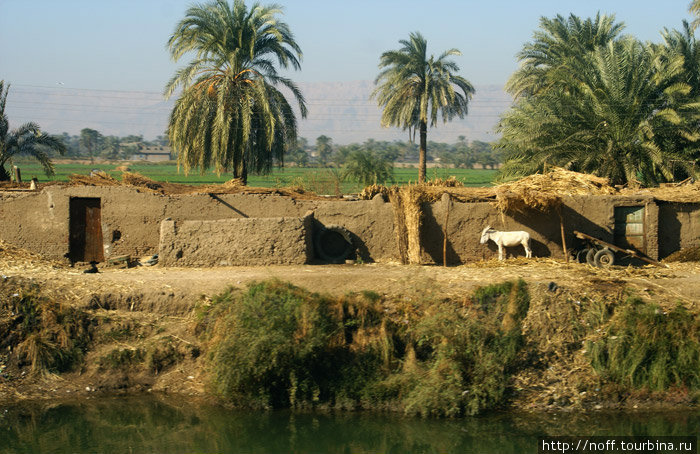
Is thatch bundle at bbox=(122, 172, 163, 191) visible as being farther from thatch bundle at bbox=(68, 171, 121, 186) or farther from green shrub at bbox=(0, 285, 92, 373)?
green shrub at bbox=(0, 285, 92, 373)

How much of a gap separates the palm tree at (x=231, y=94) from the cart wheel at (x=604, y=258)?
347 inches

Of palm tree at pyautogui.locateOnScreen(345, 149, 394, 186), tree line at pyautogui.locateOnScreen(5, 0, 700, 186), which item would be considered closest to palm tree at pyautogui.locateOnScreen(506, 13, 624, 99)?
tree line at pyautogui.locateOnScreen(5, 0, 700, 186)

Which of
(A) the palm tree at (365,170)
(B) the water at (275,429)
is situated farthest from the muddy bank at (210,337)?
(A) the palm tree at (365,170)

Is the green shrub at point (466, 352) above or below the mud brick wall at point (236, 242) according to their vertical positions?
below

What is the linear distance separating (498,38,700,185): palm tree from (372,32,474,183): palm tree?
335 inches

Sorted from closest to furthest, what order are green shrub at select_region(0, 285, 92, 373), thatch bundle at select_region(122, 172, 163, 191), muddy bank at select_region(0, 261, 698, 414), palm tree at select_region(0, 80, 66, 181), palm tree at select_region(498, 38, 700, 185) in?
muddy bank at select_region(0, 261, 698, 414) < green shrub at select_region(0, 285, 92, 373) < thatch bundle at select_region(122, 172, 163, 191) < palm tree at select_region(498, 38, 700, 185) < palm tree at select_region(0, 80, 66, 181)

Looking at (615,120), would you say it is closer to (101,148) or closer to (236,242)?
(236,242)

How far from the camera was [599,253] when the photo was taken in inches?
510

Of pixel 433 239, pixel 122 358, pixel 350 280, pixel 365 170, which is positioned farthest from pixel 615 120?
pixel 365 170

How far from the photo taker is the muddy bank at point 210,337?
34.4 ft

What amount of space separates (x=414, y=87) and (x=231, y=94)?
9700mm

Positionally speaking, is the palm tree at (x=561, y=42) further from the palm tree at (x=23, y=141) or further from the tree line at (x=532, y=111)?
the palm tree at (x=23, y=141)

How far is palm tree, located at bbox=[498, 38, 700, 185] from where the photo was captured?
1709 cm

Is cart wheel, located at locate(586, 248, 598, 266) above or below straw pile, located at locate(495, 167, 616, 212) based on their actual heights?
below
